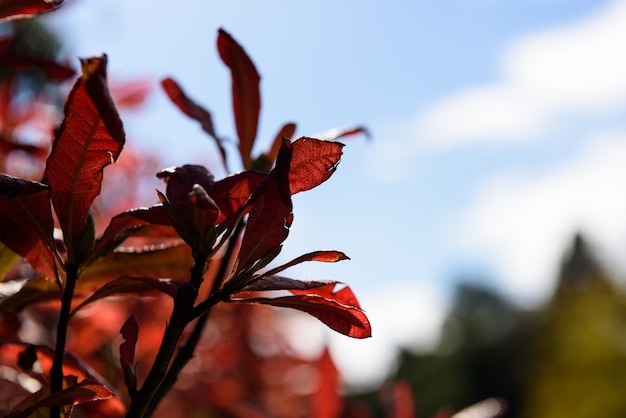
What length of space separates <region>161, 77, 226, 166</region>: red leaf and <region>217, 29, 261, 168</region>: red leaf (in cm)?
4

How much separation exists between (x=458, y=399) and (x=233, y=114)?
18.2 meters

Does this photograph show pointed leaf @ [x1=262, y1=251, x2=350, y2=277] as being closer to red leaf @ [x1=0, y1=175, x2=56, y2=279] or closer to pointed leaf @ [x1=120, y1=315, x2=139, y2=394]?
pointed leaf @ [x1=120, y1=315, x2=139, y2=394]

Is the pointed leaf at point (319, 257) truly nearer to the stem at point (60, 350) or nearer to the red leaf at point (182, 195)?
the red leaf at point (182, 195)

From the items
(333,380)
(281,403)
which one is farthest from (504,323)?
(333,380)

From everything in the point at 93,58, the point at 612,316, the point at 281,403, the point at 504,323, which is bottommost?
the point at 281,403

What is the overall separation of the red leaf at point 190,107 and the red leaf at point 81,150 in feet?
1.18

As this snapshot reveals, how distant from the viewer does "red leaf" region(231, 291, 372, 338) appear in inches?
33.1

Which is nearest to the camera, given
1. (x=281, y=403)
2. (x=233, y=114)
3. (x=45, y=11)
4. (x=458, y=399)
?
(x=45, y=11)

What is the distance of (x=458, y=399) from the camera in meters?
18.3

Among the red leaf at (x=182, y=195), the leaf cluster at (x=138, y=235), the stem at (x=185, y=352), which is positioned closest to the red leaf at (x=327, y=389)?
the stem at (x=185, y=352)

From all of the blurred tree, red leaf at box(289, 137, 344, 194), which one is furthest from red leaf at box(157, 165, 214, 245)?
the blurred tree

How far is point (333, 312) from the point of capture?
85cm

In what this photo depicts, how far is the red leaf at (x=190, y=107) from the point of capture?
3.86 ft

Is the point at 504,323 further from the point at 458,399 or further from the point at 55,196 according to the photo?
the point at 55,196
